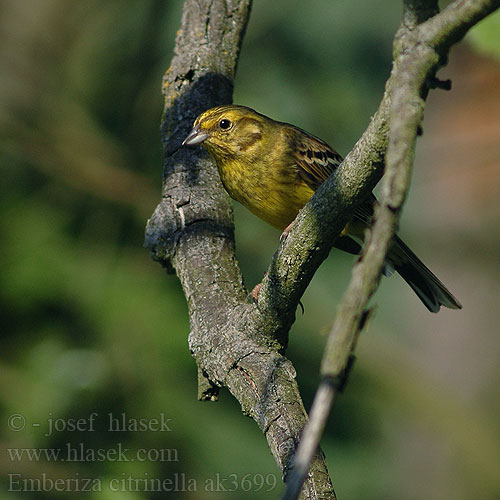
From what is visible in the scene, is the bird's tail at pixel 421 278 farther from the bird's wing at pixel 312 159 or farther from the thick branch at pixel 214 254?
the thick branch at pixel 214 254

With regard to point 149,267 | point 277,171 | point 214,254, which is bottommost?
point 149,267

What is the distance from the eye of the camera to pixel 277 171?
4656mm

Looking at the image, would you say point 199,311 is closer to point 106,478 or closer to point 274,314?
point 274,314

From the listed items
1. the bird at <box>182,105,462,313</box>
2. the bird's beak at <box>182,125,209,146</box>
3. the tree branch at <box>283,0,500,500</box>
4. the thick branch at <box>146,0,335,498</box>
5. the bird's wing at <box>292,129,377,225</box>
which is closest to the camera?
the tree branch at <box>283,0,500,500</box>

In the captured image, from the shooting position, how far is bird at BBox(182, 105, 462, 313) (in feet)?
14.9

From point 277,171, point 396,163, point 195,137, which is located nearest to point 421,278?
point 277,171

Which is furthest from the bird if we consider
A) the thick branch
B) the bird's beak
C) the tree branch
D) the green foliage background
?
the tree branch

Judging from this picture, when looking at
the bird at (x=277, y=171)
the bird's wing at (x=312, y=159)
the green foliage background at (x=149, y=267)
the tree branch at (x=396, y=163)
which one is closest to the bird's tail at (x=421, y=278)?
the bird at (x=277, y=171)

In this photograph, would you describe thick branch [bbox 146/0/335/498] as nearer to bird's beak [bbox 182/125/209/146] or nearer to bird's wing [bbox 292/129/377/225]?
bird's beak [bbox 182/125/209/146]

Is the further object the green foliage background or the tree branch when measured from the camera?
the green foliage background

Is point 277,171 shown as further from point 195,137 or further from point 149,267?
point 149,267

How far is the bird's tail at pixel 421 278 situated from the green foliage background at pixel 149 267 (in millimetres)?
801

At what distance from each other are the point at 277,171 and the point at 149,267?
1.36 m

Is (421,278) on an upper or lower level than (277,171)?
lower
